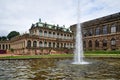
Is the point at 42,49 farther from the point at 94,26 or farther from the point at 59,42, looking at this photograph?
the point at 94,26

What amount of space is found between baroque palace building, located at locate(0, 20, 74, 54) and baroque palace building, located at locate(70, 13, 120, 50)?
827 centimetres

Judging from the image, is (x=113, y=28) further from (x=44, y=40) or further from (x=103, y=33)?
(x=44, y=40)

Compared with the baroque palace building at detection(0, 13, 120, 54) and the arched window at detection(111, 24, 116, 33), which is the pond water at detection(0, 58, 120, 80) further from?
the arched window at detection(111, 24, 116, 33)

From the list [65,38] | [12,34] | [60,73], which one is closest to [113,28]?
[65,38]

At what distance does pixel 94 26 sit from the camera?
5734cm

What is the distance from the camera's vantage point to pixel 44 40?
57.8 metres

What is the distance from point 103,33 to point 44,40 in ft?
70.8

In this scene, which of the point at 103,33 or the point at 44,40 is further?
the point at 44,40

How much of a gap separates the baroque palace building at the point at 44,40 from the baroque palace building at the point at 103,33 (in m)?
8.27

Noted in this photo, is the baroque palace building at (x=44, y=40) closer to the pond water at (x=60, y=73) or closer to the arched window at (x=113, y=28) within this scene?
the arched window at (x=113, y=28)

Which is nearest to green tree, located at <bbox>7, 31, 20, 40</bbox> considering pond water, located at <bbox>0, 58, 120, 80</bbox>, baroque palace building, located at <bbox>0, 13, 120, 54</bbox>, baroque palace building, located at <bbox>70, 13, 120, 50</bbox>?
baroque palace building, located at <bbox>0, 13, 120, 54</bbox>

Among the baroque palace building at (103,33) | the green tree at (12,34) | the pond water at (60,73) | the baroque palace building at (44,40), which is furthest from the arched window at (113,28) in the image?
the green tree at (12,34)

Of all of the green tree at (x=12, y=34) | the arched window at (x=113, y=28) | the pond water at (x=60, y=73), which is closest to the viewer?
the pond water at (x=60, y=73)

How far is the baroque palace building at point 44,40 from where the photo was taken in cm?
5128
